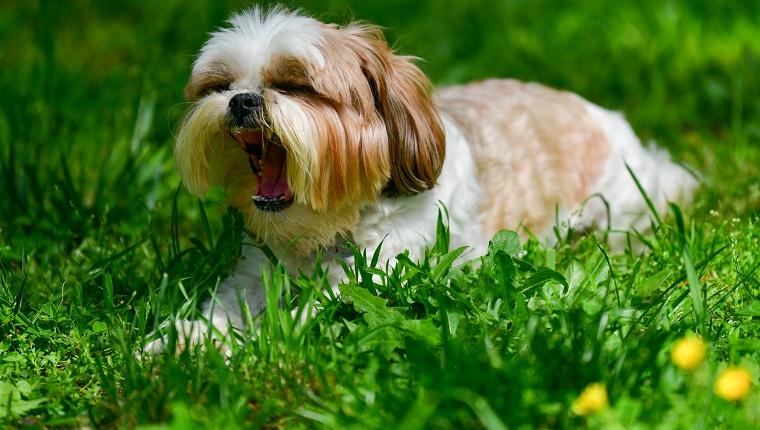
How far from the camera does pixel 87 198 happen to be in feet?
14.1

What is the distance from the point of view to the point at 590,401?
2.04m

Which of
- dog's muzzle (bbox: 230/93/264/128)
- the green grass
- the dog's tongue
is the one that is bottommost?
the green grass

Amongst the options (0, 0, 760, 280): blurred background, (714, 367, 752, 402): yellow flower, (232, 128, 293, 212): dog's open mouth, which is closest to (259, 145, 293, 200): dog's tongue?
(232, 128, 293, 212): dog's open mouth

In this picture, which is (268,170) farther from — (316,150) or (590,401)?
(590,401)

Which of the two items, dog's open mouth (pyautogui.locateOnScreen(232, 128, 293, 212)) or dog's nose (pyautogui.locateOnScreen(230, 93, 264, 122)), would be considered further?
dog's open mouth (pyautogui.locateOnScreen(232, 128, 293, 212))

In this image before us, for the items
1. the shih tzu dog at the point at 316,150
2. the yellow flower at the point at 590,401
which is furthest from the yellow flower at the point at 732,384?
the shih tzu dog at the point at 316,150

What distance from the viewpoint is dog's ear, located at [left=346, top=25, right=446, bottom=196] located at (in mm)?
3047

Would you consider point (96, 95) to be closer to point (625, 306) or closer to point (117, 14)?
point (117, 14)

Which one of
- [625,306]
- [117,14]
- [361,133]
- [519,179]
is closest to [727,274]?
[625,306]

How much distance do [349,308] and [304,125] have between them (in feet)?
2.07

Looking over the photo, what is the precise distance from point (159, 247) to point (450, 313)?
136cm

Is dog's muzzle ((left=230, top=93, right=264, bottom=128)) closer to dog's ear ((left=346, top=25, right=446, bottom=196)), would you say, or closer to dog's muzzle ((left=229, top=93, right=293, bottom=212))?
dog's muzzle ((left=229, top=93, right=293, bottom=212))

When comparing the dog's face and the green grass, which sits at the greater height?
the dog's face

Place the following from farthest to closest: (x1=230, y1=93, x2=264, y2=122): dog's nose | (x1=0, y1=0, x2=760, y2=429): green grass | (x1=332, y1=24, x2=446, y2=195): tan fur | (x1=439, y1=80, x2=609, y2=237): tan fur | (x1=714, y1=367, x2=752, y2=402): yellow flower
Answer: (x1=439, y1=80, x2=609, y2=237): tan fur < (x1=332, y1=24, x2=446, y2=195): tan fur < (x1=230, y1=93, x2=264, y2=122): dog's nose < (x1=0, y1=0, x2=760, y2=429): green grass < (x1=714, y1=367, x2=752, y2=402): yellow flower
